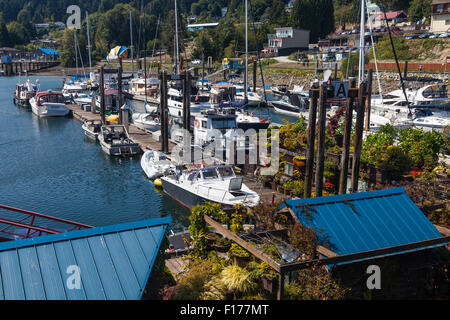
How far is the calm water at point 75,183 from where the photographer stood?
82.2 ft

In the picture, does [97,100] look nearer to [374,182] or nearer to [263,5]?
[374,182]

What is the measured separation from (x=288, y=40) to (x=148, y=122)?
7446 cm

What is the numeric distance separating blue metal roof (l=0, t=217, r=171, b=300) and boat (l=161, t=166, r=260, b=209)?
1075 cm

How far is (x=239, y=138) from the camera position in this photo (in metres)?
28.7

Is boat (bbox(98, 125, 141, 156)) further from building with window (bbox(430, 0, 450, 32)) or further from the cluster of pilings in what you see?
building with window (bbox(430, 0, 450, 32))

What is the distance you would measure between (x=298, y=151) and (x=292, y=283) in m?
14.3

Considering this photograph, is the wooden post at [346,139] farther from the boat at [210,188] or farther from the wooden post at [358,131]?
the boat at [210,188]

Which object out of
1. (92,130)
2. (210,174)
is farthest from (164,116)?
(92,130)

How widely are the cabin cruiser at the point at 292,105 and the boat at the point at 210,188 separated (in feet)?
113

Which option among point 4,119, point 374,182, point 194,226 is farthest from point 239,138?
point 4,119

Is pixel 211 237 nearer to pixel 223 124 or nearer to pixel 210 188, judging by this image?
pixel 210 188

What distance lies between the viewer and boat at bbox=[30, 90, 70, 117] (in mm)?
56781

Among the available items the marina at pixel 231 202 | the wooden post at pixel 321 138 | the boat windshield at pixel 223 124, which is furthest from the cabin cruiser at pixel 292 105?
the wooden post at pixel 321 138

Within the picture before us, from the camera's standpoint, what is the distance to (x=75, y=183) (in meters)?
30.5
